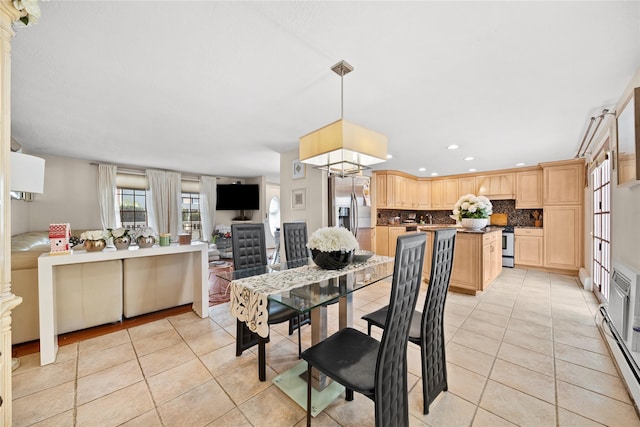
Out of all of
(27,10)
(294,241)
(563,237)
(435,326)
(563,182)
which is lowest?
(435,326)

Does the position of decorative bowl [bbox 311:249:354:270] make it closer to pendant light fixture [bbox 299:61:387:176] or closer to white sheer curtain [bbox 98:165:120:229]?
pendant light fixture [bbox 299:61:387:176]

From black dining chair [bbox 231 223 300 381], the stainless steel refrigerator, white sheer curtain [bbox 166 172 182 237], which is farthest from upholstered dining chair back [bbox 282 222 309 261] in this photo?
white sheer curtain [bbox 166 172 182 237]

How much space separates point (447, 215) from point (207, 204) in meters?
6.69

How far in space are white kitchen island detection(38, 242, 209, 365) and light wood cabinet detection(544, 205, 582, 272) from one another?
6184 mm

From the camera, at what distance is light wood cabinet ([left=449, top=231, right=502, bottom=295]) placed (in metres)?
3.42

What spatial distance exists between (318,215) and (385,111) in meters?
2.00

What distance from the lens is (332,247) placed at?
1.81m

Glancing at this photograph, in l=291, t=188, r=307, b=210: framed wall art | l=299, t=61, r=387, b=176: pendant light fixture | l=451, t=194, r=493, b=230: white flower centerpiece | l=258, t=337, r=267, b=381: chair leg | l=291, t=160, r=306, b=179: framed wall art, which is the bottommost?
l=258, t=337, r=267, b=381: chair leg

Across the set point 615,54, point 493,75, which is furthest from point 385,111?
point 615,54

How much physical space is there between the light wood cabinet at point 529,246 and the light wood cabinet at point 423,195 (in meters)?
2.08

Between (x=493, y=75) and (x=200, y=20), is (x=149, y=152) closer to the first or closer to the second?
(x=200, y=20)

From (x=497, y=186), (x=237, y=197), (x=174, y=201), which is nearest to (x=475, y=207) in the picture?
(x=497, y=186)

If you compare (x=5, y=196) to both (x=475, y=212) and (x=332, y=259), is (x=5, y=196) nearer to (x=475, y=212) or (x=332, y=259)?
(x=332, y=259)

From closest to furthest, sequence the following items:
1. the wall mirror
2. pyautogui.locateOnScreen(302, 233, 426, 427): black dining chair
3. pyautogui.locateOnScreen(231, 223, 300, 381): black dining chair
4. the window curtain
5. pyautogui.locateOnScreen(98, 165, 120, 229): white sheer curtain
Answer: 1. pyautogui.locateOnScreen(302, 233, 426, 427): black dining chair
2. the wall mirror
3. pyautogui.locateOnScreen(231, 223, 300, 381): black dining chair
4. pyautogui.locateOnScreen(98, 165, 120, 229): white sheer curtain
5. the window curtain
